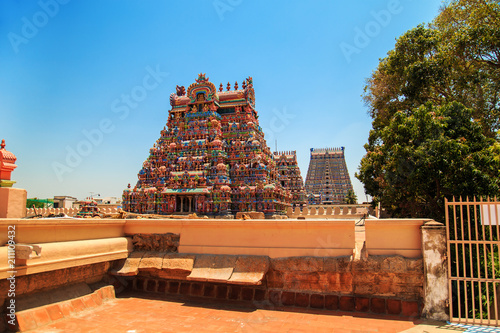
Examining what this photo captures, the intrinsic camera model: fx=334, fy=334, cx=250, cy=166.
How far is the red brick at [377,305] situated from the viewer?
4867mm

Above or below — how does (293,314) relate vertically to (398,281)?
below

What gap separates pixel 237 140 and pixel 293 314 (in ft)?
90.0

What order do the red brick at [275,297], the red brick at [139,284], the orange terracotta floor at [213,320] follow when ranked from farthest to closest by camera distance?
1. the red brick at [139,284]
2. the red brick at [275,297]
3. the orange terracotta floor at [213,320]

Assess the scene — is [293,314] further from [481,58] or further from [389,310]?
[481,58]

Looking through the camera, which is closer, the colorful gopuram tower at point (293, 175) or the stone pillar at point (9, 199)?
the stone pillar at point (9, 199)

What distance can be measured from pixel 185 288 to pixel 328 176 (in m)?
63.2

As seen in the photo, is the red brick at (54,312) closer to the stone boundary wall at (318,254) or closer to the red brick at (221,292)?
the stone boundary wall at (318,254)

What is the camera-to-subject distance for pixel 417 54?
1495cm

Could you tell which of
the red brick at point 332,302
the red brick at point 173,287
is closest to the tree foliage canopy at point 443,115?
the red brick at point 332,302

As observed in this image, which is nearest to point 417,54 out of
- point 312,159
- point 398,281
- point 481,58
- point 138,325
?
point 481,58

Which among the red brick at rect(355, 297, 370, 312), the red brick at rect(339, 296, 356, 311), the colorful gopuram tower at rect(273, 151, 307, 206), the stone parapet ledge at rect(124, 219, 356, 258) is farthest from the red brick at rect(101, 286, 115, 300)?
the colorful gopuram tower at rect(273, 151, 307, 206)

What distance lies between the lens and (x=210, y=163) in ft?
101

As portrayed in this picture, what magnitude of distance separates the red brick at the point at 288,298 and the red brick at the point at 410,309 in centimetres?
159

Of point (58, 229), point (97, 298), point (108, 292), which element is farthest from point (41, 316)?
point (108, 292)
